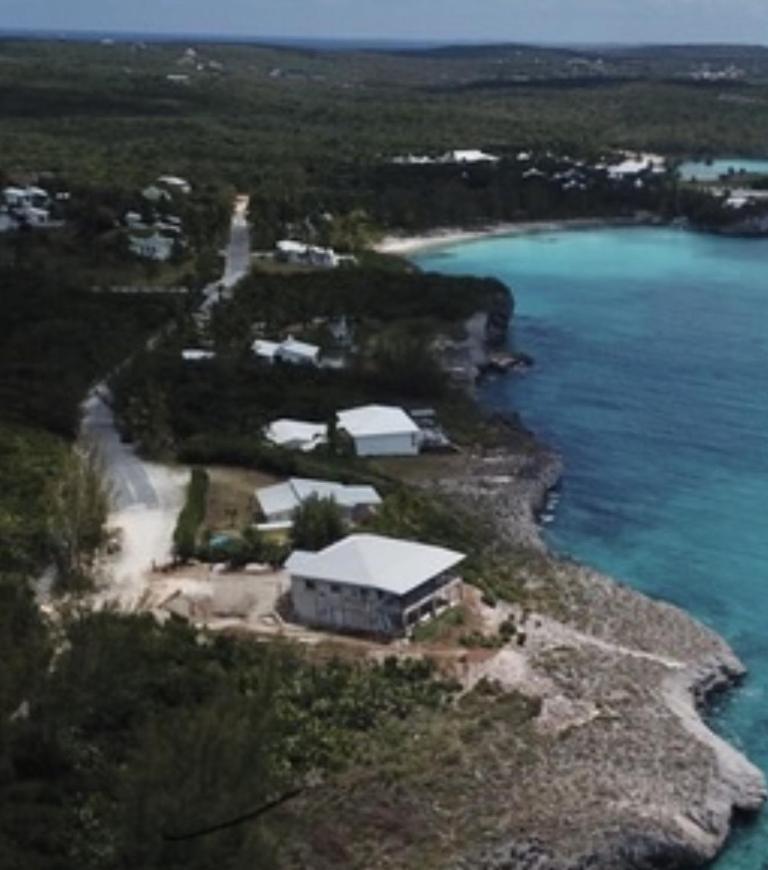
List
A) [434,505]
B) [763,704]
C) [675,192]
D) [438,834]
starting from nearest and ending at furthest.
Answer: [438,834]
[763,704]
[434,505]
[675,192]

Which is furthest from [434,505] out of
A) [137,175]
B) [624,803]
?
[137,175]

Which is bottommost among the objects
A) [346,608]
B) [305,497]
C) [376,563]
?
[305,497]

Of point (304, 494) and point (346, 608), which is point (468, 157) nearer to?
point (304, 494)

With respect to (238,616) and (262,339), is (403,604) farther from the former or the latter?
(262,339)

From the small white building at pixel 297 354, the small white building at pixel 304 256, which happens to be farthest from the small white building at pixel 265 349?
the small white building at pixel 304 256

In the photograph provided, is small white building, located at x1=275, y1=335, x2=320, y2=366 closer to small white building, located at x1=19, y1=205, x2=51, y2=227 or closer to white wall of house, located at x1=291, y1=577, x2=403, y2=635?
small white building, located at x1=19, y1=205, x2=51, y2=227

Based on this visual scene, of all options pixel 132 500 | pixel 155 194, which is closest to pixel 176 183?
pixel 155 194
